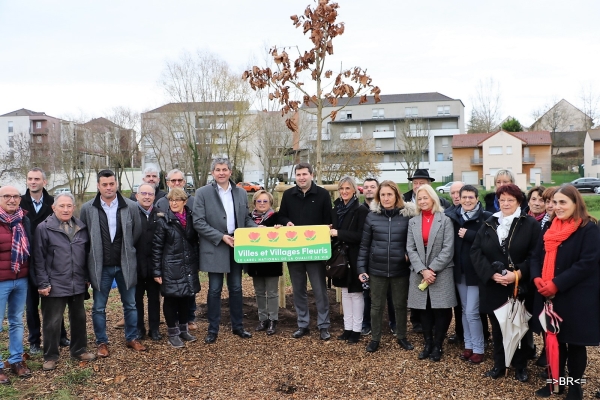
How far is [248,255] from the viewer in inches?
247

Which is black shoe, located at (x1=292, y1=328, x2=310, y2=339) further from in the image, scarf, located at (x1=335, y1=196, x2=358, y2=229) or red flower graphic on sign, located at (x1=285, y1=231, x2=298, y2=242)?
scarf, located at (x1=335, y1=196, x2=358, y2=229)

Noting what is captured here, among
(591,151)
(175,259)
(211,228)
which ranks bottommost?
(175,259)

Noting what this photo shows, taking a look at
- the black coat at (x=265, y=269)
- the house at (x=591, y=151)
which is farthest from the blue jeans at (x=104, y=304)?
Answer: the house at (x=591, y=151)

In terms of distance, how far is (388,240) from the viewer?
569 cm

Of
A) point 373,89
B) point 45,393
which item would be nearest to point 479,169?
point 373,89

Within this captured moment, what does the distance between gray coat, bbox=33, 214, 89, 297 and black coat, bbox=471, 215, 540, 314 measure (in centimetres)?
455

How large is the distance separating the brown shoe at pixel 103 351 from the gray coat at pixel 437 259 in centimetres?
384

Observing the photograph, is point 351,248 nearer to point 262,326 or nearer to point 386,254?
point 386,254

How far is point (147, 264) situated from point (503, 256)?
4322mm

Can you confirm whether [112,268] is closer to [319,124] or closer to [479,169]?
[319,124]

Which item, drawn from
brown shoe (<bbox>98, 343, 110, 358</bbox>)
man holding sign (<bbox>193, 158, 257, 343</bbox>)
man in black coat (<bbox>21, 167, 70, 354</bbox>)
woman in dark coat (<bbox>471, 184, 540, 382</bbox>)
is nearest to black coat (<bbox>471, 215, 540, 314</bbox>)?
woman in dark coat (<bbox>471, 184, 540, 382</bbox>)

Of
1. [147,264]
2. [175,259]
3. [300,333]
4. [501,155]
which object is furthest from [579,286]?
[501,155]

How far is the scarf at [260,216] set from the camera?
6782 millimetres

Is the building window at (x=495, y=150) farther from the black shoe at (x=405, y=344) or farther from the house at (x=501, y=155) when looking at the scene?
the black shoe at (x=405, y=344)
